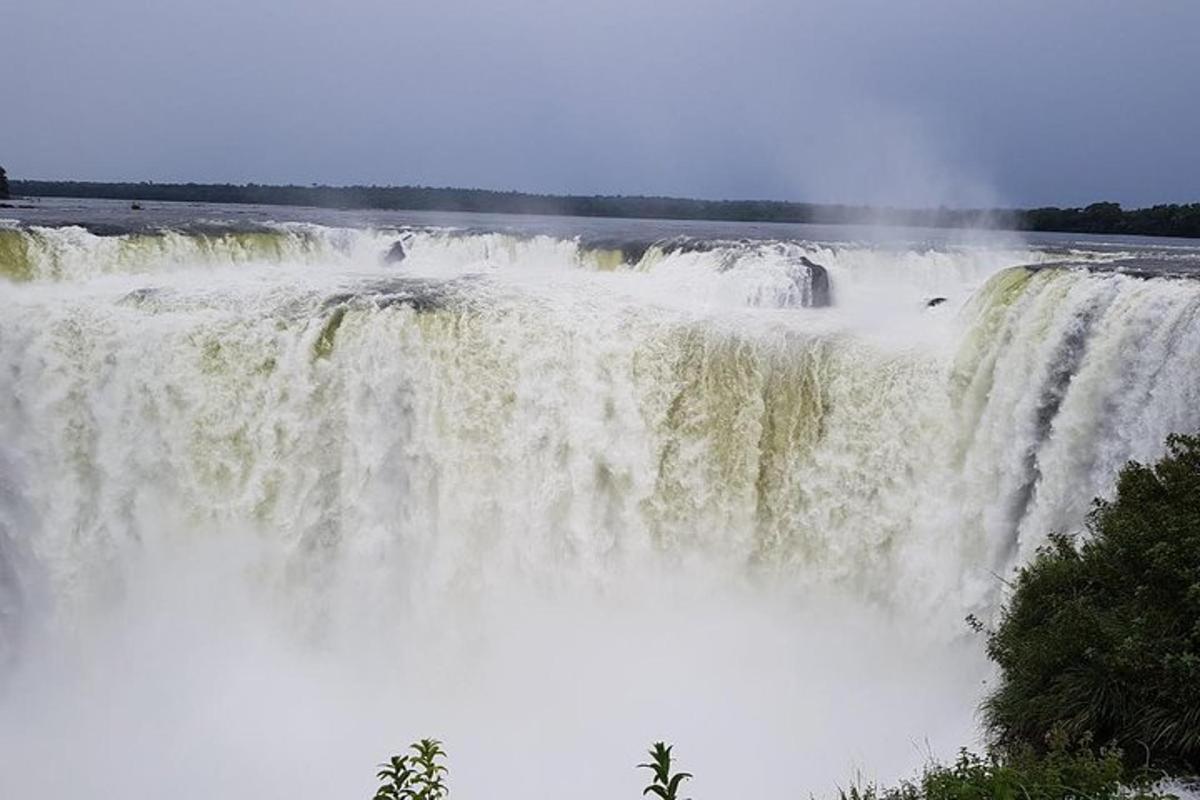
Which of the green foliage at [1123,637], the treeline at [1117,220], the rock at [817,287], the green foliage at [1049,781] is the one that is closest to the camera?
the green foliage at [1049,781]

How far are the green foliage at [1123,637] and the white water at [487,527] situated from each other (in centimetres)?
376

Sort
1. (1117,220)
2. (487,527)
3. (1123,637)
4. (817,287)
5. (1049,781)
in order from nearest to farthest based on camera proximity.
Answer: (1049,781)
(1123,637)
(487,527)
(817,287)
(1117,220)

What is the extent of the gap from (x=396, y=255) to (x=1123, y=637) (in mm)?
19238

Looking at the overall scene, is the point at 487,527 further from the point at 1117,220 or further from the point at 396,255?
the point at 1117,220

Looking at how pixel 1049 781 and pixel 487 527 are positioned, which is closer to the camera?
pixel 1049 781

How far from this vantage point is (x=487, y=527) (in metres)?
13.4

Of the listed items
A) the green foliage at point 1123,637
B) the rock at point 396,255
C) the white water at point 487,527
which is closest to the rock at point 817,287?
the white water at point 487,527

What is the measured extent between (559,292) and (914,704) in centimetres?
808

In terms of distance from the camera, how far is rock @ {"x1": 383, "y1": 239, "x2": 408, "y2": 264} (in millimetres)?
22836

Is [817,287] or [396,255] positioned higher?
[396,255]

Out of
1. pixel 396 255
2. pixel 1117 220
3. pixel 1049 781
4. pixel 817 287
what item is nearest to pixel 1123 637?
pixel 1049 781

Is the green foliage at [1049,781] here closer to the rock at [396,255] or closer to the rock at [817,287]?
the rock at [817,287]

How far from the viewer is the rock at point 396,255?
2284 centimetres

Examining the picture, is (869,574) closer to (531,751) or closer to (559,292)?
(531,751)
